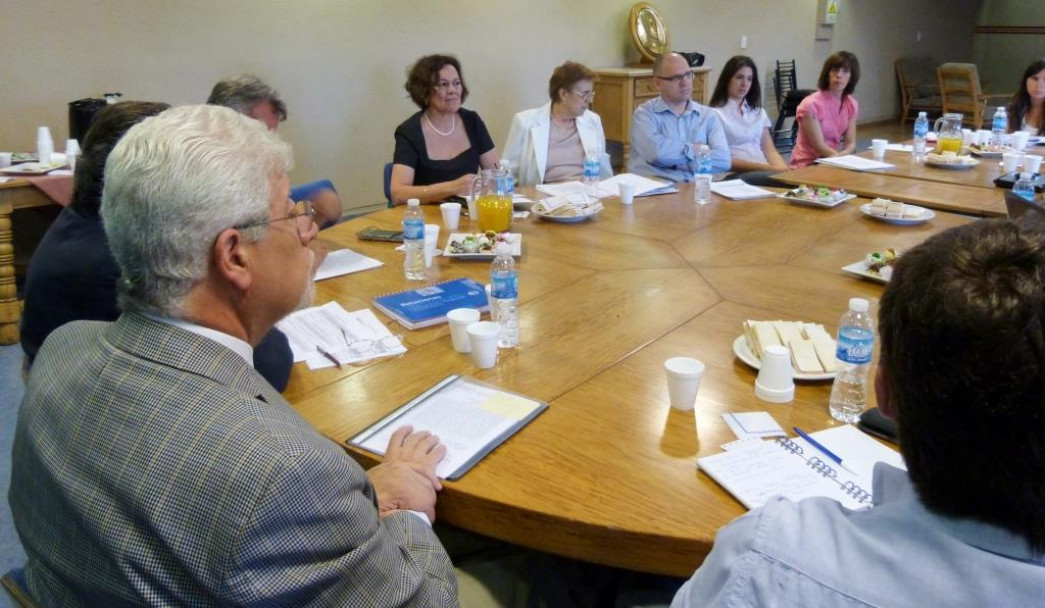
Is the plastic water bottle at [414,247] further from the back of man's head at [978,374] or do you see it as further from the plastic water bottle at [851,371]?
the back of man's head at [978,374]

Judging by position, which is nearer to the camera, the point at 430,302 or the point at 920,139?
the point at 430,302

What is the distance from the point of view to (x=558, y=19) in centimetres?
600

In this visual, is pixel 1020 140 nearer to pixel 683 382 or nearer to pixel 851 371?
pixel 851 371

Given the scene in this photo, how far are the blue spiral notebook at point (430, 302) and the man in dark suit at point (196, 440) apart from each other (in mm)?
629

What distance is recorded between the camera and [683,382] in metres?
1.32

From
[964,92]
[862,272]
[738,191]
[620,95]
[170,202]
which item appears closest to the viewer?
[170,202]

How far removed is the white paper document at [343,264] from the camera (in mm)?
2107

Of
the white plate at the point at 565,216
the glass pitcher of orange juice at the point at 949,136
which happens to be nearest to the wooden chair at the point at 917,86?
the glass pitcher of orange juice at the point at 949,136

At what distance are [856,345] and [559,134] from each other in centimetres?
253

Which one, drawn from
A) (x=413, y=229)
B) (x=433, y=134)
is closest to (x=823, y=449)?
(x=413, y=229)

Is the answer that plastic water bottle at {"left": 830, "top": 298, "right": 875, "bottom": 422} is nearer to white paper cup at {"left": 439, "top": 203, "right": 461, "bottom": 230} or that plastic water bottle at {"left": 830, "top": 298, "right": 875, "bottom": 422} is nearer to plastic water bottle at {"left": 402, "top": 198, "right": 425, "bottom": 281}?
plastic water bottle at {"left": 402, "top": 198, "right": 425, "bottom": 281}

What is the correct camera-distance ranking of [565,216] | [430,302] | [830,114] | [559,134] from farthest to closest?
1. [830,114]
2. [559,134]
3. [565,216]
4. [430,302]

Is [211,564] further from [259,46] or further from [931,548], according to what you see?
[259,46]

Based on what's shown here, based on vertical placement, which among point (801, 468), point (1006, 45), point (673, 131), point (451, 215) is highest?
point (1006, 45)
